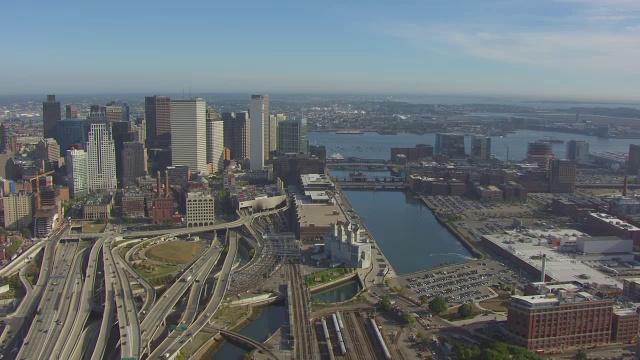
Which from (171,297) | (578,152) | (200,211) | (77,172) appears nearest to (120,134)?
(77,172)

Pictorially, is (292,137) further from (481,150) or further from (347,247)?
(347,247)

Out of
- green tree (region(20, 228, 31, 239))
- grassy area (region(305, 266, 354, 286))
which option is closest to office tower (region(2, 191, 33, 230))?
green tree (region(20, 228, 31, 239))

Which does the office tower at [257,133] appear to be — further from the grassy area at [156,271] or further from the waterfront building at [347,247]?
the grassy area at [156,271]

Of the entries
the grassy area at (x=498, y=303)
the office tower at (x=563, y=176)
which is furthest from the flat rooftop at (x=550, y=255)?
the office tower at (x=563, y=176)

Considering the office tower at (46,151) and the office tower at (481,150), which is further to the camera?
the office tower at (481,150)

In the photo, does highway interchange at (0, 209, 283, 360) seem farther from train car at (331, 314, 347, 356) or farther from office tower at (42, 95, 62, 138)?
office tower at (42, 95, 62, 138)

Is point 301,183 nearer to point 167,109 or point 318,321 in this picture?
point 167,109
